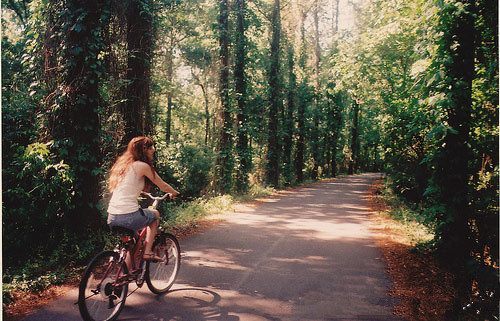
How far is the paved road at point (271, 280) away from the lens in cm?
522

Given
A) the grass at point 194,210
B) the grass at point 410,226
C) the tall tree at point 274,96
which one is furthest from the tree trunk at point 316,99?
the grass at point 410,226

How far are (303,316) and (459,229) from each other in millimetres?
3714

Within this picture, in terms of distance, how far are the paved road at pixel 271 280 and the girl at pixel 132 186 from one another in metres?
1.01

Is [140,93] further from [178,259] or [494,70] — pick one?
[494,70]

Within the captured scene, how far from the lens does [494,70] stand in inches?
232

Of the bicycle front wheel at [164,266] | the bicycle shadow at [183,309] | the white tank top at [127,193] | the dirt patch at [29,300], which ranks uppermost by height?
the white tank top at [127,193]

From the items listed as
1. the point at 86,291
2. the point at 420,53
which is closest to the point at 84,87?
the point at 86,291

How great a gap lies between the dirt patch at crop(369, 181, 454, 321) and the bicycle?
365 cm

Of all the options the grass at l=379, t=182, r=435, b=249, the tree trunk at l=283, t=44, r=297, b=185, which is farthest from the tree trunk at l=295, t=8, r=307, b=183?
the grass at l=379, t=182, r=435, b=249

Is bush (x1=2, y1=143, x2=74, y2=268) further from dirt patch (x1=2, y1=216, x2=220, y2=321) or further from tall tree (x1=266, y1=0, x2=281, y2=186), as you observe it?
tall tree (x1=266, y1=0, x2=281, y2=186)

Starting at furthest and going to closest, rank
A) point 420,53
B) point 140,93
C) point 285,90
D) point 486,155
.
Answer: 1. point 285,90
2. point 140,93
3. point 420,53
4. point 486,155

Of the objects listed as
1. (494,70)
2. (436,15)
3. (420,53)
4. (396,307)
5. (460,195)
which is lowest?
(396,307)

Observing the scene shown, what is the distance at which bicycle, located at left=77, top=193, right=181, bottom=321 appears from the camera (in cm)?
459

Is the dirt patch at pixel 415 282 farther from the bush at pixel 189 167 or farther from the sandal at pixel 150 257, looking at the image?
the bush at pixel 189 167
